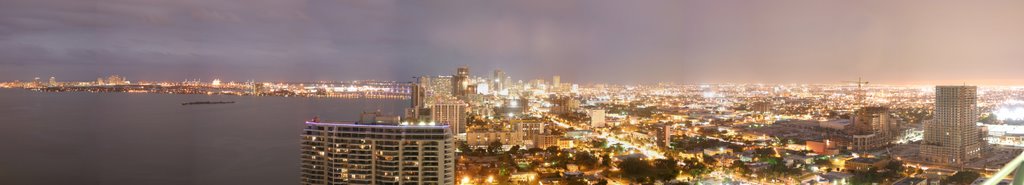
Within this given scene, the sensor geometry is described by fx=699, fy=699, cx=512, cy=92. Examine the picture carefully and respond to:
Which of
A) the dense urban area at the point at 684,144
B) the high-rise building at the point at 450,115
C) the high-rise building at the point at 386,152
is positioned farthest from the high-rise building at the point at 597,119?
the high-rise building at the point at 386,152

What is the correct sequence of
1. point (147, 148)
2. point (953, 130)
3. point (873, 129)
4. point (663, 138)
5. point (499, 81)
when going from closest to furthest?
point (953, 130) < point (147, 148) < point (663, 138) < point (873, 129) < point (499, 81)

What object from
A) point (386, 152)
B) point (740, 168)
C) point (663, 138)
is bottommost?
point (740, 168)

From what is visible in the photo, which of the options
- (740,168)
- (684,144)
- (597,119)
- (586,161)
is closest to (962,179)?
(740,168)

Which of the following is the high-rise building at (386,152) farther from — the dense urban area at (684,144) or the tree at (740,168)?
the tree at (740,168)

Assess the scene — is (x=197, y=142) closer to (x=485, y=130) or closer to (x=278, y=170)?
(x=278, y=170)

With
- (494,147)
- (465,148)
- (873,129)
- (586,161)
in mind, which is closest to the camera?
(586,161)

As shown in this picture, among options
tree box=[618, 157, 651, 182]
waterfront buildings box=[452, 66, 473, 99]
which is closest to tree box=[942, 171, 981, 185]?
tree box=[618, 157, 651, 182]

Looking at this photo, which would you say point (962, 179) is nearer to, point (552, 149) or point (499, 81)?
point (552, 149)
